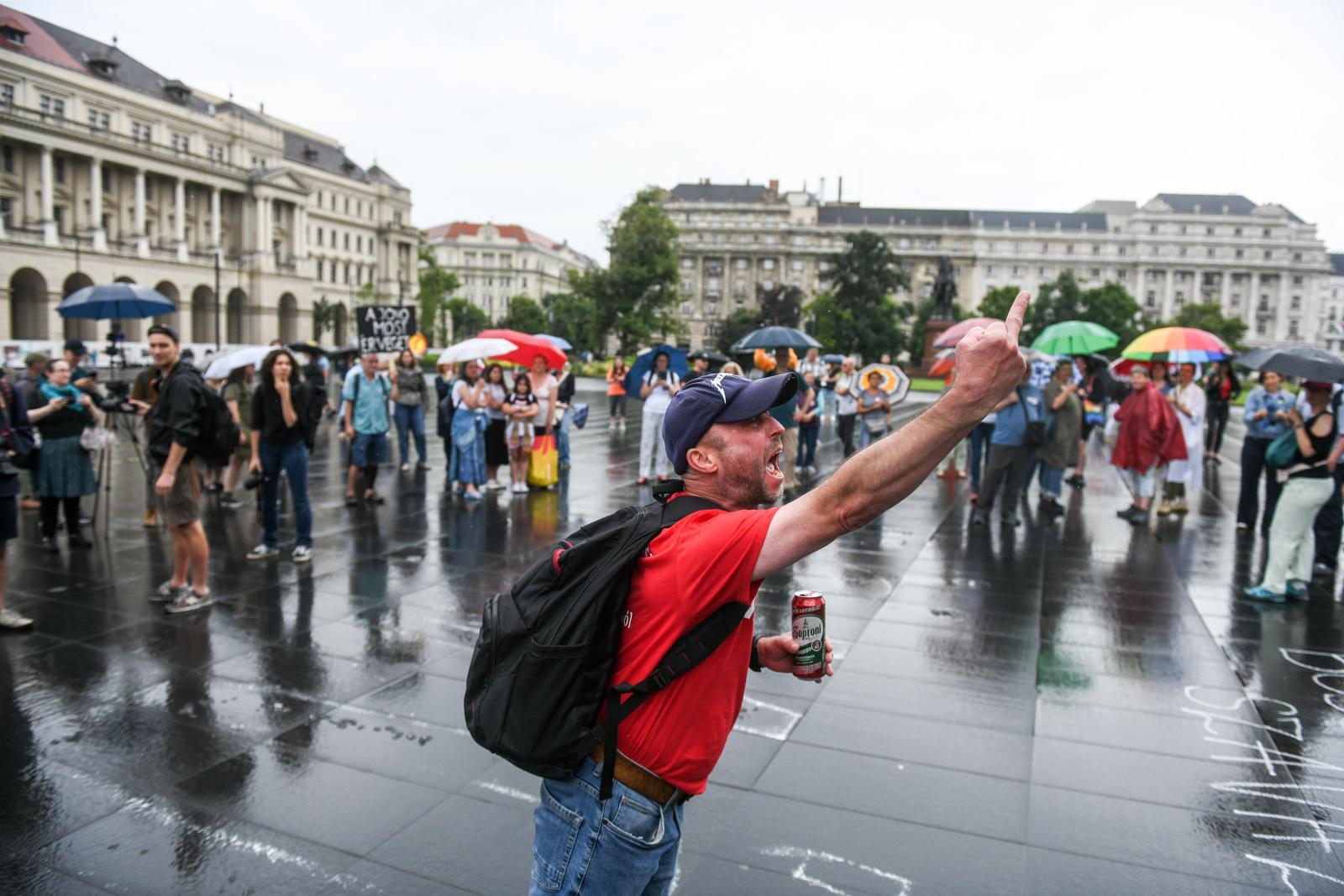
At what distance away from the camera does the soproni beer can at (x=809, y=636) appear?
2.24m

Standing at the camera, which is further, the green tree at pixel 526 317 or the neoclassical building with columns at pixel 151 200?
the green tree at pixel 526 317

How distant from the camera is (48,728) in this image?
4371 millimetres

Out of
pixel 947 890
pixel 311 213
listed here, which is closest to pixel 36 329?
pixel 311 213

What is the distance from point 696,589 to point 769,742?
295cm

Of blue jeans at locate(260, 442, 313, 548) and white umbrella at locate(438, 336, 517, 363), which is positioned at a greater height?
white umbrella at locate(438, 336, 517, 363)

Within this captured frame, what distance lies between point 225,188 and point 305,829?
8315 cm

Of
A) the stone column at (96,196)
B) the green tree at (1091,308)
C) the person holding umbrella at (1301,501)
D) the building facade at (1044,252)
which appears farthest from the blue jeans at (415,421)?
the building facade at (1044,252)

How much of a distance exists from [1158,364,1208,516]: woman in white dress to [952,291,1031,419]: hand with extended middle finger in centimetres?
1030

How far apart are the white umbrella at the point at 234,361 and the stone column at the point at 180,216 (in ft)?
213

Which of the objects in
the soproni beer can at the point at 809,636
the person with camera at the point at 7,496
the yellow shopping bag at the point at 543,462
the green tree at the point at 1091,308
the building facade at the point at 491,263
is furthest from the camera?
the building facade at the point at 491,263

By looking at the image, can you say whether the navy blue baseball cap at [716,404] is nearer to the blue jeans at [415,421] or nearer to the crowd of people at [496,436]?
the crowd of people at [496,436]

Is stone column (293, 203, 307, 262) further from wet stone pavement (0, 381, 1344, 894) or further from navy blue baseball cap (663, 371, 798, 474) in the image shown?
navy blue baseball cap (663, 371, 798, 474)

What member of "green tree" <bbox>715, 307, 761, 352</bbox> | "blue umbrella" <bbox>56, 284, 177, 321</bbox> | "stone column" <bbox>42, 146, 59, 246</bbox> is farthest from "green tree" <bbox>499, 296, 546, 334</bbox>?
"blue umbrella" <bbox>56, 284, 177, 321</bbox>

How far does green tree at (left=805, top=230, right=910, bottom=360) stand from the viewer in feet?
252
